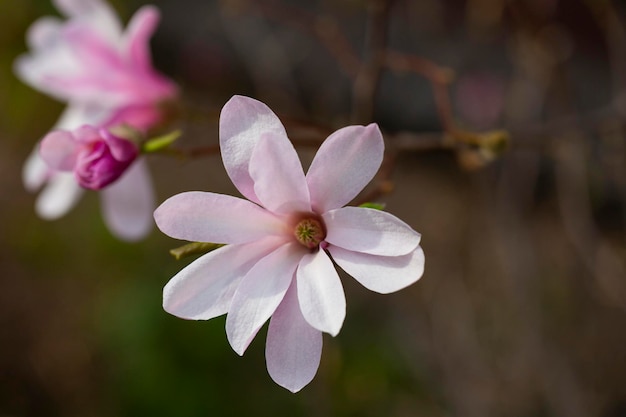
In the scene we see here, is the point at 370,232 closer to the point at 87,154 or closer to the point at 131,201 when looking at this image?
the point at 87,154

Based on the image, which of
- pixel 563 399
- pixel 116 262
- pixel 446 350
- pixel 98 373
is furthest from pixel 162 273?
pixel 563 399

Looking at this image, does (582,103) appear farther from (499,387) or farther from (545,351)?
(545,351)

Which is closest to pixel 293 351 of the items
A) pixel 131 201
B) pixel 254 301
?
pixel 254 301

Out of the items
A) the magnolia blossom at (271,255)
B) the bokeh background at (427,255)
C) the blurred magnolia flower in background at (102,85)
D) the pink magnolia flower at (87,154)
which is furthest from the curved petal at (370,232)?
the bokeh background at (427,255)

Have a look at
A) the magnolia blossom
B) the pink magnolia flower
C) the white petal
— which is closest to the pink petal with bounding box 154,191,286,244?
the magnolia blossom

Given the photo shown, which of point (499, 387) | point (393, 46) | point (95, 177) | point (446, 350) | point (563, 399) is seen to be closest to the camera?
point (95, 177)

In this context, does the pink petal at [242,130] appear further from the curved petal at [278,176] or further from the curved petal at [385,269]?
the curved petal at [385,269]
